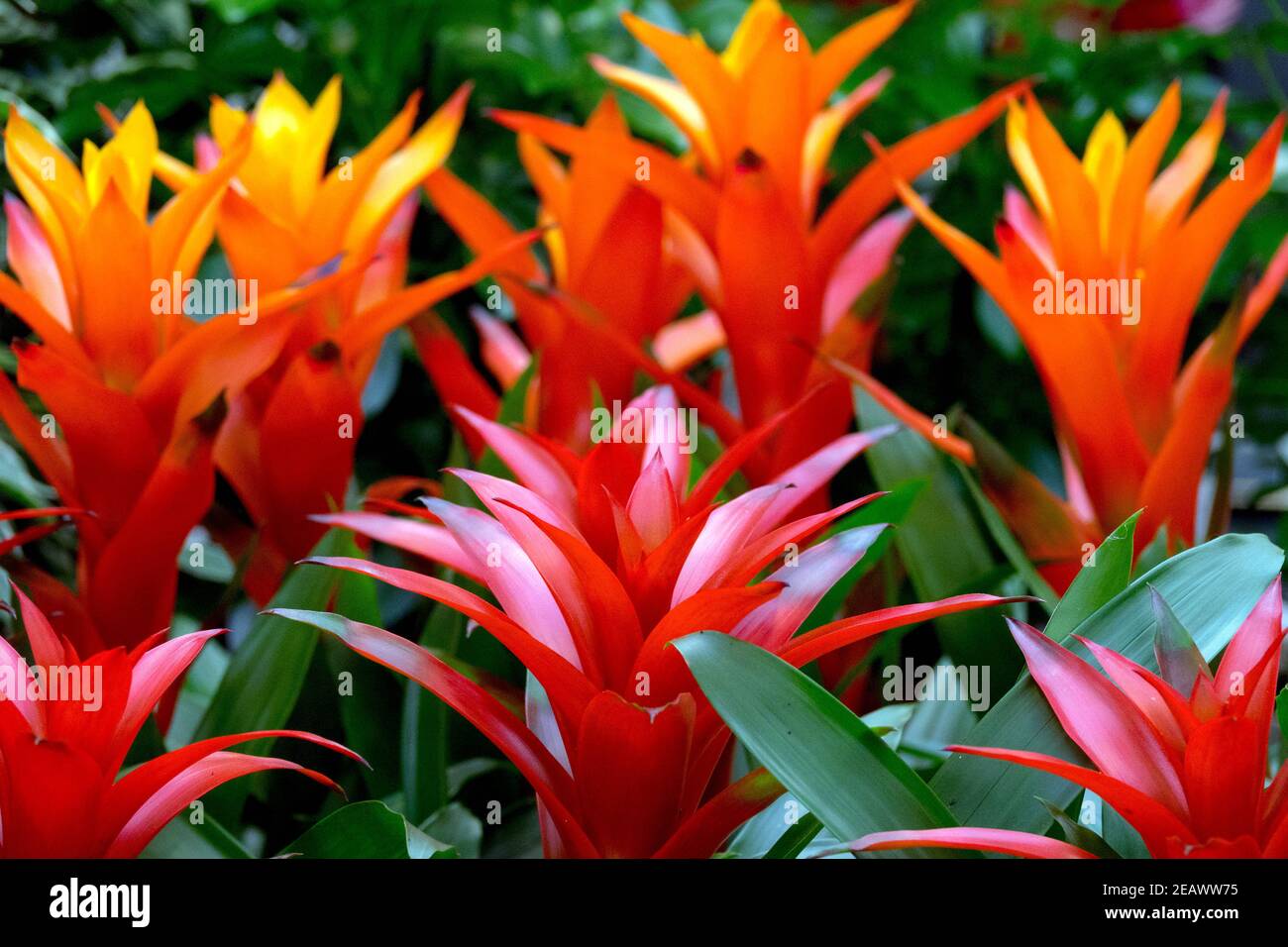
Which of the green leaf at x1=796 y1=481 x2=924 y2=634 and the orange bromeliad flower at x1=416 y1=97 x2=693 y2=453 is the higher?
the orange bromeliad flower at x1=416 y1=97 x2=693 y2=453

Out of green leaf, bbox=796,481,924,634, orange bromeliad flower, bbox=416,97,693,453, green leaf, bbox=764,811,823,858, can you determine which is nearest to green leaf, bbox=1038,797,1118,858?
green leaf, bbox=764,811,823,858

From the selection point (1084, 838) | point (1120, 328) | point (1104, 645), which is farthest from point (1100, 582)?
point (1120, 328)

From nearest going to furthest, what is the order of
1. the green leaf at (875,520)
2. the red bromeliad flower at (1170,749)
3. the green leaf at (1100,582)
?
the red bromeliad flower at (1170,749), the green leaf at (1100,582), the green leaf at (875,520)

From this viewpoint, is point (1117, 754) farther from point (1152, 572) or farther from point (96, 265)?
point (96, 265)

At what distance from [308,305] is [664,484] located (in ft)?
Answer: 1.18

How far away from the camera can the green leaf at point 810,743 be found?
0.50 metres

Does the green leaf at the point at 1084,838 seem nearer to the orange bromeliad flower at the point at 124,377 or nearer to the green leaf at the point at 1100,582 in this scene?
the green leaf at the point at 1100,582

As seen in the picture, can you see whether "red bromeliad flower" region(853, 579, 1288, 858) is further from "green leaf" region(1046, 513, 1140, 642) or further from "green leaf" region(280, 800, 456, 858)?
"green leaf" region(280, 800, 456, 858)

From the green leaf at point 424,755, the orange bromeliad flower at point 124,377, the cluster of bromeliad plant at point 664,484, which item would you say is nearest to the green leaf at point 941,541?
the cluster of bromeliad plant at point 664,484

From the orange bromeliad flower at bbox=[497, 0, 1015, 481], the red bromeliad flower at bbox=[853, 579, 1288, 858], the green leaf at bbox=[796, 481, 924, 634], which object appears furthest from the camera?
the orange bromeliad flower at bbox=[497, 0, 1015, 481]

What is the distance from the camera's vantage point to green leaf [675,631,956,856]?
504 millimetres

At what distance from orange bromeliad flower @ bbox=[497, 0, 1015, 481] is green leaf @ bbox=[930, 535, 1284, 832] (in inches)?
13.0

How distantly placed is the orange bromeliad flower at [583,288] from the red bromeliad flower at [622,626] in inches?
12.5

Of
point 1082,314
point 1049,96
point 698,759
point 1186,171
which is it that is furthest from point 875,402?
point 1049,96
